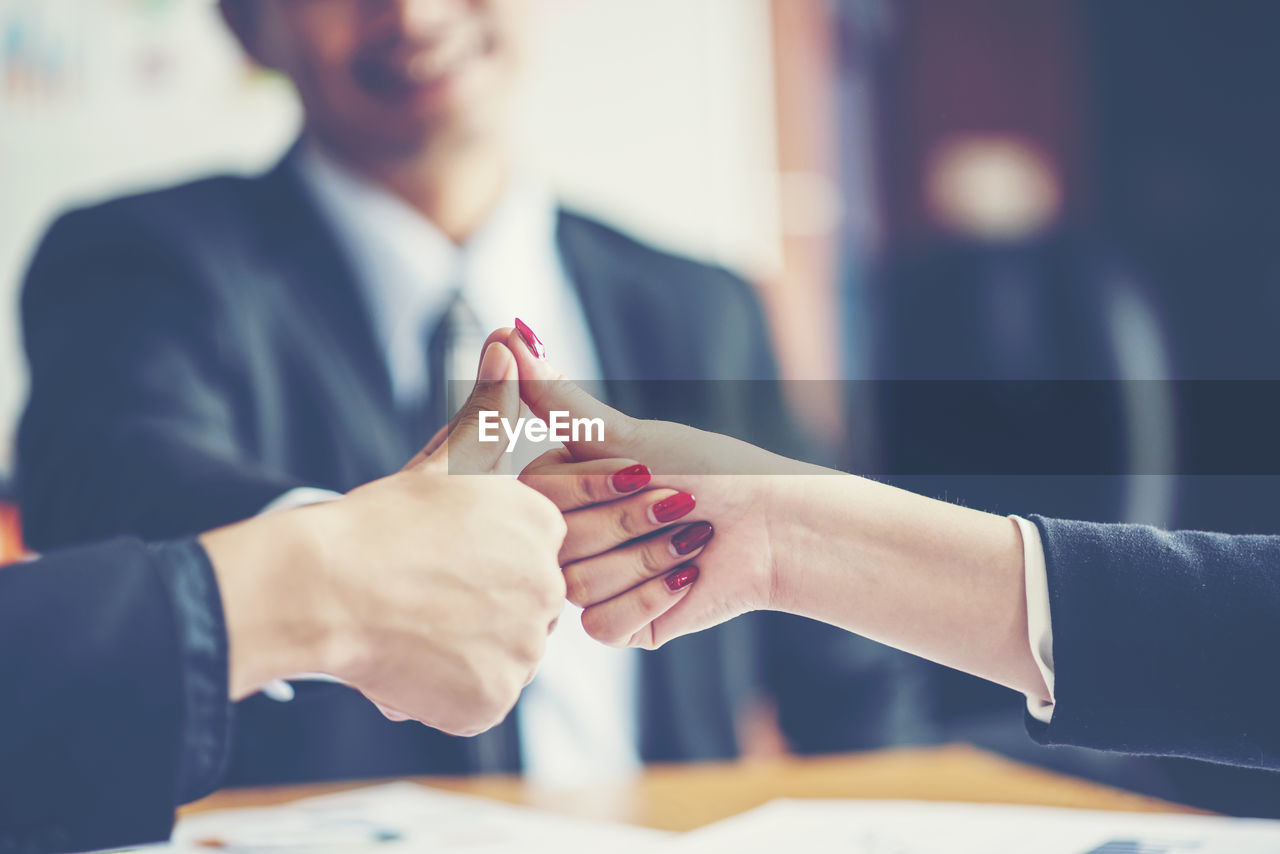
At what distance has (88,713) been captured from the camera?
41 cm

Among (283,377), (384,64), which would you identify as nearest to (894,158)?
(384,64)

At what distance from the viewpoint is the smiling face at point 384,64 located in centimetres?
107

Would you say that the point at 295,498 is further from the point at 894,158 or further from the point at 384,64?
the point at 894,158

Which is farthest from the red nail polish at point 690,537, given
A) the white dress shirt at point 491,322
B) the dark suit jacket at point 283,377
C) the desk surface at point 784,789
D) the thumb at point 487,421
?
the white dress shirt at point 491,322

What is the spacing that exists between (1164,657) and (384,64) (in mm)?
900

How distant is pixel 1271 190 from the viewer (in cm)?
184

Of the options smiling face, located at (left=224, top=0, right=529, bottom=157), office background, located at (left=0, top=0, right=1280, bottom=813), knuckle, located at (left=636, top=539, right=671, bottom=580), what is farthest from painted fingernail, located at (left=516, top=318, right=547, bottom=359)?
smiling face, located at (left=224, top=0, right=529, bottom=157)

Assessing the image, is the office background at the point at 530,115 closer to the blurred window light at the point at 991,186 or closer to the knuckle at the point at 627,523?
the blurred window light at the point at 991,186

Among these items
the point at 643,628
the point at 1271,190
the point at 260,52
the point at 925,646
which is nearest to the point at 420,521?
the point at 643,628

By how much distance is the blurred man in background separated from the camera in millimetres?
1000

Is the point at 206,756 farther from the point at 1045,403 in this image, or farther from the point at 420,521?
the point at 1045,403

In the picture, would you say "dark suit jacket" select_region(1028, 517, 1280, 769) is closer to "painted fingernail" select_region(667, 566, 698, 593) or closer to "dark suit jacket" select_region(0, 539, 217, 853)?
"painted fingernail" select_region(667, 566, 698, 593)

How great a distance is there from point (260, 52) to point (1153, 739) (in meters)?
1.15

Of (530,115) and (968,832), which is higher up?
(530,115)
